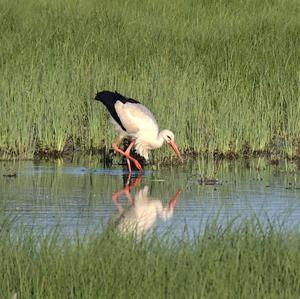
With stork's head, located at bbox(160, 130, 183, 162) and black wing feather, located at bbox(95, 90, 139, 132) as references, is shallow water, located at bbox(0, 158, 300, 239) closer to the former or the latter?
stork's head, located at bbox(160, 130, 183, 162)

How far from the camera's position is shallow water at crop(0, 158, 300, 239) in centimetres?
836

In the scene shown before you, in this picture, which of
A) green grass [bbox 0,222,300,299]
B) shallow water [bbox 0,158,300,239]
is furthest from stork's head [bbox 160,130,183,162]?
green grass [bbox 0,222,300,299]

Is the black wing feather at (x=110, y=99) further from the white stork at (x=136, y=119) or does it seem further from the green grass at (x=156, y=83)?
the green grass at (x=156, y=83)

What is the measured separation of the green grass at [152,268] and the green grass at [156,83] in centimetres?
559

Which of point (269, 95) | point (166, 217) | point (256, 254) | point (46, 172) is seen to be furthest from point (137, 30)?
point (256, 254)

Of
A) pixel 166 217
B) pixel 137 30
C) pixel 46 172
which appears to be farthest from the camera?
pixel 137 30

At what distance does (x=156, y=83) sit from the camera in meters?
12.4

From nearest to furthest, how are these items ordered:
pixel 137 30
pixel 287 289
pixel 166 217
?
pixel 287 289 → pixel 166 217 → pixel 137 30

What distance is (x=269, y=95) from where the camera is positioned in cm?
1277

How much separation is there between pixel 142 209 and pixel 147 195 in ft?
2.66

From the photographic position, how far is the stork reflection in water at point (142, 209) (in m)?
8.33

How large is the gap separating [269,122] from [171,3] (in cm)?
565

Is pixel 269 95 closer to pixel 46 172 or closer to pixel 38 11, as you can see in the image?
pixel 46 172

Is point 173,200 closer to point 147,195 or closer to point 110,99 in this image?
point 147,195
